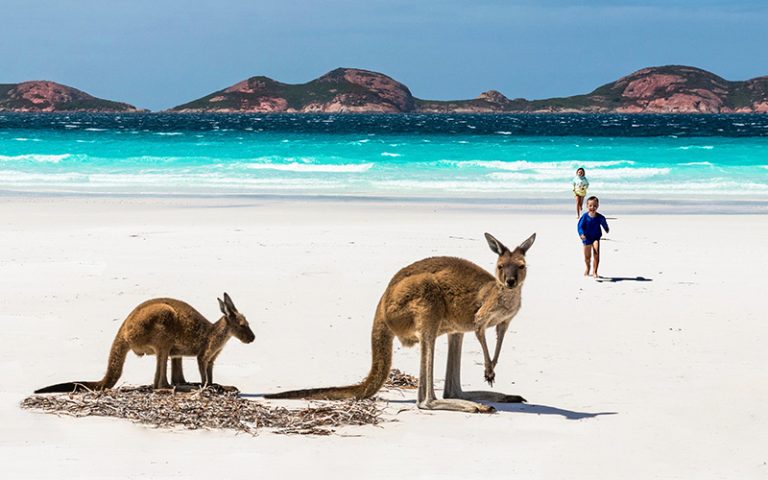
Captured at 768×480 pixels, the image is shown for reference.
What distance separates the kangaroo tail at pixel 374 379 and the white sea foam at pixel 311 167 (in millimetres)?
28458

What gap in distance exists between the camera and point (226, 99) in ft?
631

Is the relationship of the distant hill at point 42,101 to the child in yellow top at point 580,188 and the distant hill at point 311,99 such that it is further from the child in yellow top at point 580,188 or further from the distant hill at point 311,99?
the child in yellow top at point 580,188

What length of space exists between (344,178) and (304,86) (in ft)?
553

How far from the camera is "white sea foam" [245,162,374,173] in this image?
35125 mm

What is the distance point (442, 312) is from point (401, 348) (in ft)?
7.26

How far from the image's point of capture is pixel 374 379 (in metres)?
6.34

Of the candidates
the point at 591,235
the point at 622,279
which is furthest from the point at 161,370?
the point at 591,235

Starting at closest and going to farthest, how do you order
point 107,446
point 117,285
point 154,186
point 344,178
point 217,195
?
point 107,446 → point 117,285 → point 217,195 → point 154,186 → point 344,178

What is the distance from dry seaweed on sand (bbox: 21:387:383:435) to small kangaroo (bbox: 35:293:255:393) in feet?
0.36

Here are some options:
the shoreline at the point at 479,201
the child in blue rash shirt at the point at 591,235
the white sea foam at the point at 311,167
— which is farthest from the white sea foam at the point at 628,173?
the child in blue rash shirt at the point at 591,235

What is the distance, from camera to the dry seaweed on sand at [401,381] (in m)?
7.08

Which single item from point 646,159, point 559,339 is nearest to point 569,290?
point 559,339

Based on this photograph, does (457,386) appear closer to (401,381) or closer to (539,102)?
(401,381)

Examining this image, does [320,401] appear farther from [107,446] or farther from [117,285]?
[117,285]
